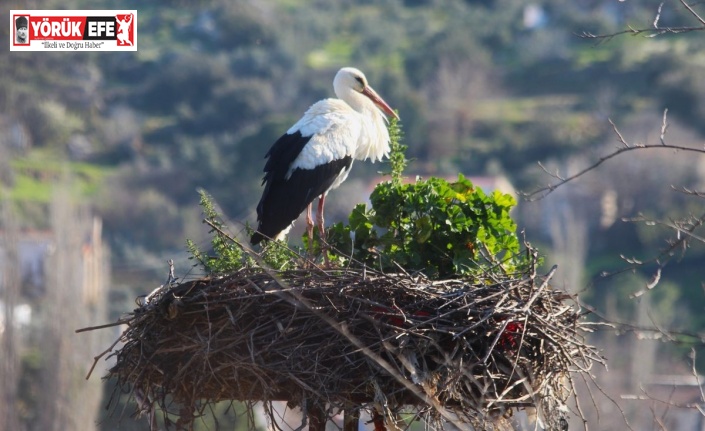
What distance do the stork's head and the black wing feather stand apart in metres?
0.68

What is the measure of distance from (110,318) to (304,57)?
24430 mm

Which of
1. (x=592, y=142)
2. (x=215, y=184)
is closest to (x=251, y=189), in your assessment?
(x=215, y=184)

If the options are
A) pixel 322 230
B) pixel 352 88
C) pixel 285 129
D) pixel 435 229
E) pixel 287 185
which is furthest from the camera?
pixel 285 129

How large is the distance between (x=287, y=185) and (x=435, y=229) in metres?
1.53

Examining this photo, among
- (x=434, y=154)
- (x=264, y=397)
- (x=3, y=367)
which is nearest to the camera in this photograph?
→ (x=264, y=397)

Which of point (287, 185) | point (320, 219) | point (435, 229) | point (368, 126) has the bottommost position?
point (435, 229)

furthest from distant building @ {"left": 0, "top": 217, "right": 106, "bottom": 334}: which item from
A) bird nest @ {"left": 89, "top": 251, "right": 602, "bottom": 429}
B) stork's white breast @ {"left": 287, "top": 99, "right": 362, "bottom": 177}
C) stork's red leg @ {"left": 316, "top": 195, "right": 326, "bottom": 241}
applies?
bird nest @ {"left": 89, "top": 251, "right": 602, "bottom": 429}

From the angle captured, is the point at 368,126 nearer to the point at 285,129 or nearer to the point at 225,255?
the point at 225,255

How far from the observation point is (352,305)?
5703 millimetres

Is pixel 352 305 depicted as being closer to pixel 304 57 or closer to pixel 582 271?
pixel 582 271

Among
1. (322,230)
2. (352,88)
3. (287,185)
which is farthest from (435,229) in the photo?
(352,88)

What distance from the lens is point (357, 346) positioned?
5.45 metres

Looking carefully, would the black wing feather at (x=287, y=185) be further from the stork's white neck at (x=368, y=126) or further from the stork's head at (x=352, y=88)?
the stork's head at (x=352, y=88)

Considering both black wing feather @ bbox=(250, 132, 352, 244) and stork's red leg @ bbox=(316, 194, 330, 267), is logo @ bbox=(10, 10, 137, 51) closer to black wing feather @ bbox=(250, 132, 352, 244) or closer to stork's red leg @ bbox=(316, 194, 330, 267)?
black wing feather @ bbox=(250, 132, 352, 244)
